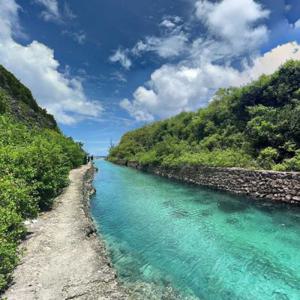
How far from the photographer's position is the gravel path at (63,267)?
16.9ft

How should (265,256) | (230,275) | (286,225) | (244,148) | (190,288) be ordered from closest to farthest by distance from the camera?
1. (190,288)
2. (230,275)
3. (265,256)
4. (286,225)
5. (244,148)

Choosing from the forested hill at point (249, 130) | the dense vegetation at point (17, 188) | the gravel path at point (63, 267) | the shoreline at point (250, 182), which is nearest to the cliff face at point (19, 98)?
the dense vegetation at point (17, 188)

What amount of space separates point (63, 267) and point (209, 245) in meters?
5.13

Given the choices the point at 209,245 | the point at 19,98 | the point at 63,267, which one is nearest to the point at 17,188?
the point at 63,267

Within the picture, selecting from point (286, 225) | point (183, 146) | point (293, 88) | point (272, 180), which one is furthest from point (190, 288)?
point (183, 146)

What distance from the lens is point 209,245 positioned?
941cm

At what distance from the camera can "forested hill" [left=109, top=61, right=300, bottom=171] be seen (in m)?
18.8

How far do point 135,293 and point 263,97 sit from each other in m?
23.3

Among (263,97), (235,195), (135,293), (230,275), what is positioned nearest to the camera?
(135,293)

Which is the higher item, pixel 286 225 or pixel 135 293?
pixel 286 225

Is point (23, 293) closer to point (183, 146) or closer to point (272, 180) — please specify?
point (272, 180)

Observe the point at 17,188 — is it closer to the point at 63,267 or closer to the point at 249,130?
the point at 63,267

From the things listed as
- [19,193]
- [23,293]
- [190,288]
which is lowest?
[190,288]

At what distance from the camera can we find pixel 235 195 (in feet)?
59.1
